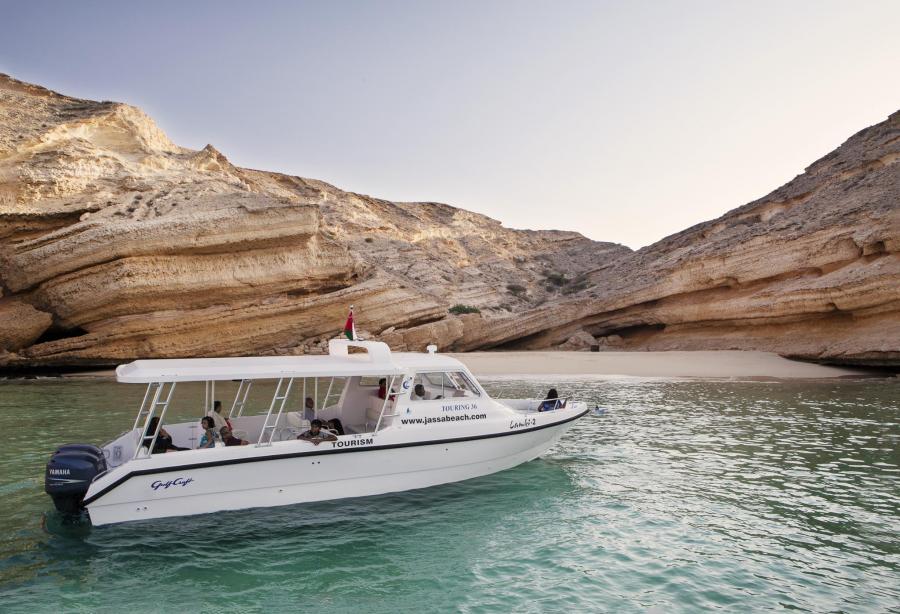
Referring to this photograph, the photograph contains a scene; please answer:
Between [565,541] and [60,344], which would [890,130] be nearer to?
[565,541]

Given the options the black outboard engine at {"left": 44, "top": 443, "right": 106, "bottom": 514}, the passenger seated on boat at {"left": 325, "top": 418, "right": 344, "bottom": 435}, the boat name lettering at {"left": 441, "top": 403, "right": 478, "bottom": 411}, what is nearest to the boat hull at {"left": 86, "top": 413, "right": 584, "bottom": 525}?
the black outboard engine at {"left": 44, "top": 443, "right": 106, "bottom": 514}

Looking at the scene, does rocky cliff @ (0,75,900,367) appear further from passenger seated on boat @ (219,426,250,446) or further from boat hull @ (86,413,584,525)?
boat hull @ (86,413,584,525)

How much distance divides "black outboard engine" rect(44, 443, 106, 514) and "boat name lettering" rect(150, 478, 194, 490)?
2.53 ft

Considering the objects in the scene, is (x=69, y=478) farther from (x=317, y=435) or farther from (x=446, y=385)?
(x=446, y=385)

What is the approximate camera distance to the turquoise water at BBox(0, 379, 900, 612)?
5875 mm

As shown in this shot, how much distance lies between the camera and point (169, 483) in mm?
7629

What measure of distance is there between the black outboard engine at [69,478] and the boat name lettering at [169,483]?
771 mm

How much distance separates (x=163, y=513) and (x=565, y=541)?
529 cm

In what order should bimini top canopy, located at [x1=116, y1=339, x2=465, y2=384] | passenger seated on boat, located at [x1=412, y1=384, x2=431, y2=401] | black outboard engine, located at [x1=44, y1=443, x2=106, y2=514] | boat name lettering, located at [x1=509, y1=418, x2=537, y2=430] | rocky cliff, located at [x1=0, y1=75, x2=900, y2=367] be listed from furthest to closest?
rocky cliff, located at [x1=0, y1=75, x2=900, y2=367]
boat name lettering, located at [x1=509, y1=418, x2=537, y2=430]
passenger seated on boat, located at [x1=412, y1=384, x2=431, y2=401]
bimini top canopy, located at [x1=116, y1=339, x2=465, y2=384]
black outboard engine, located at [x1=44, y1=443, x2=106, y2=514]

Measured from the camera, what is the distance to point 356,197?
60906 millimetres

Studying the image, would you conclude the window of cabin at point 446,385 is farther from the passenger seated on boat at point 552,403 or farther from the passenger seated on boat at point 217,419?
the passenger seated on boat at point 217,419

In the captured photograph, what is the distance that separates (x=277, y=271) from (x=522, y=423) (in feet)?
72.0

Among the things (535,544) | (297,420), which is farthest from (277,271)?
(535,544)

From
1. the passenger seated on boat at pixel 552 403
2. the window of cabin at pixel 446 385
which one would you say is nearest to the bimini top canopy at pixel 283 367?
the window of cabin at pixel 446 385
